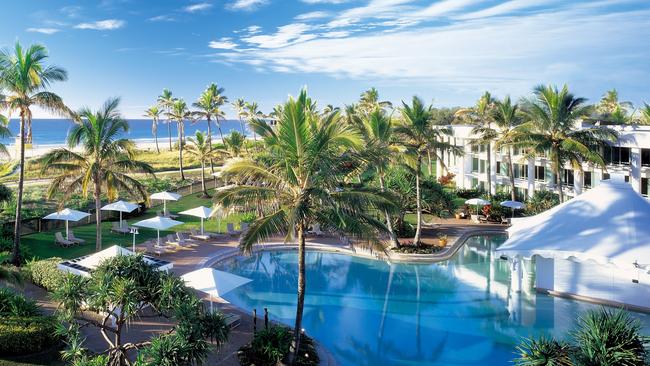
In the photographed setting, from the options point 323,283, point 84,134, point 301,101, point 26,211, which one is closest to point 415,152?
point 323,283

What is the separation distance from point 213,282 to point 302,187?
475 centimetres

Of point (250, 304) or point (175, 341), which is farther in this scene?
point (250, 304)

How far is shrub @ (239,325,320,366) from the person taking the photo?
40.0 ft

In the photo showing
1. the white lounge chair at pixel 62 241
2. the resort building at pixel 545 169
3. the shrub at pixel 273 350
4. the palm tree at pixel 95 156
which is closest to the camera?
the shrub at pixel 273 350

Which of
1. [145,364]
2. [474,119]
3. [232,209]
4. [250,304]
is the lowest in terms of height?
[250,304]

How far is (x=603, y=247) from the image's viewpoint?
17234 mm

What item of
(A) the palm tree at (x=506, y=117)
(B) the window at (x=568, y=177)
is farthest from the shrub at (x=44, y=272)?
(B) the window at (x=568, y=177)

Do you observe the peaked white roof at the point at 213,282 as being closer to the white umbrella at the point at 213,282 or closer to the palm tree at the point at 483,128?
the white umbrella at the point at 213,282

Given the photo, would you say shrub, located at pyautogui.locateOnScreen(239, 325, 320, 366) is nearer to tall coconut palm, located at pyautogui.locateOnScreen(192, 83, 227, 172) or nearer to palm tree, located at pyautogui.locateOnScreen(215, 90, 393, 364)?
palm tree, located at pyautogui.locateOnScreen(215, 90, 393, 364)

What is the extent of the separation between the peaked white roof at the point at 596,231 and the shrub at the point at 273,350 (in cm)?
982

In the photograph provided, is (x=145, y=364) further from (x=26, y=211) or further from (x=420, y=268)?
(x=26, y=211)

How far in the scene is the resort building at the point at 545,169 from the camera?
29797mm

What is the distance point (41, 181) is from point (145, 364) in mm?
50991

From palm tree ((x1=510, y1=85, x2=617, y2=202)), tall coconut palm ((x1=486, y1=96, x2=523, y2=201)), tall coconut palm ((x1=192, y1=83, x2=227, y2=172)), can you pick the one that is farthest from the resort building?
tall coconut palm ((x1=192, y1=83, x2=227, y2=172))
